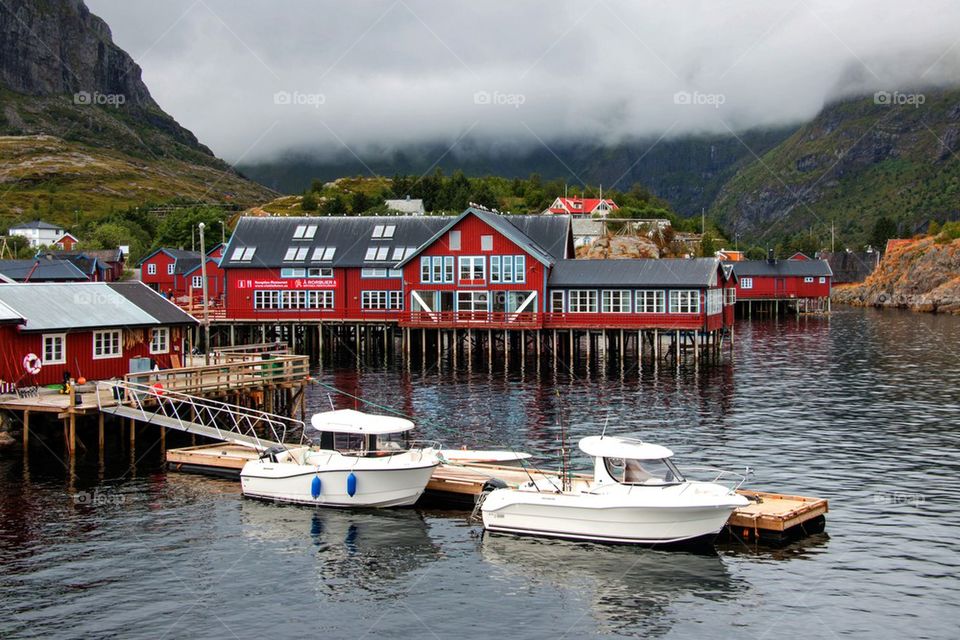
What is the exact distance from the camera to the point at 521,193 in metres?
173

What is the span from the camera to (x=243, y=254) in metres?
93.8

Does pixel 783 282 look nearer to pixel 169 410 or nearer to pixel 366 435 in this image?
pixel 169 410

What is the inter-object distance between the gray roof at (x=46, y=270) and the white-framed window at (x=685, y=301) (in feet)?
157

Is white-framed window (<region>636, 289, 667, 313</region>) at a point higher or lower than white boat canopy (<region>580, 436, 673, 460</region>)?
higher

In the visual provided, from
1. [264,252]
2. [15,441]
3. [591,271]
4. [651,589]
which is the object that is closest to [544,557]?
[651,589]

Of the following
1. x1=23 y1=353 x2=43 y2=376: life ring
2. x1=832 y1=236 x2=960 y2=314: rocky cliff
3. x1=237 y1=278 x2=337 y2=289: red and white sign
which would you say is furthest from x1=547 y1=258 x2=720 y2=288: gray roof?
x1=832 y1=236 x2=960 y2=314: rocky cliff

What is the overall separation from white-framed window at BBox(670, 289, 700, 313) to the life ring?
46.4 metres

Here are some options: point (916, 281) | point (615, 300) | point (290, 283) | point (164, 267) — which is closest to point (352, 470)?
point (615, 300)

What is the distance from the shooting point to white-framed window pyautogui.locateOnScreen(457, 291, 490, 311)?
81.6m

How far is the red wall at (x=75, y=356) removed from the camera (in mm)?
45531

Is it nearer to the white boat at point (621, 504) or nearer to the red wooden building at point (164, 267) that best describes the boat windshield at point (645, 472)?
the white boat at point (621, 504)

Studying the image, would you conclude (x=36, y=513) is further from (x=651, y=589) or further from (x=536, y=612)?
(x=651, y=589)

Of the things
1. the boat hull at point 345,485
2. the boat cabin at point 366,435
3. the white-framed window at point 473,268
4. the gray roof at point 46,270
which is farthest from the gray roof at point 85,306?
the gray roof at point 46,270

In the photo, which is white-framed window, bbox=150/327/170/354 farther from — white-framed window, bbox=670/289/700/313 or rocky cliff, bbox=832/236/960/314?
rocky cliff, bbox=832/236/960/314
